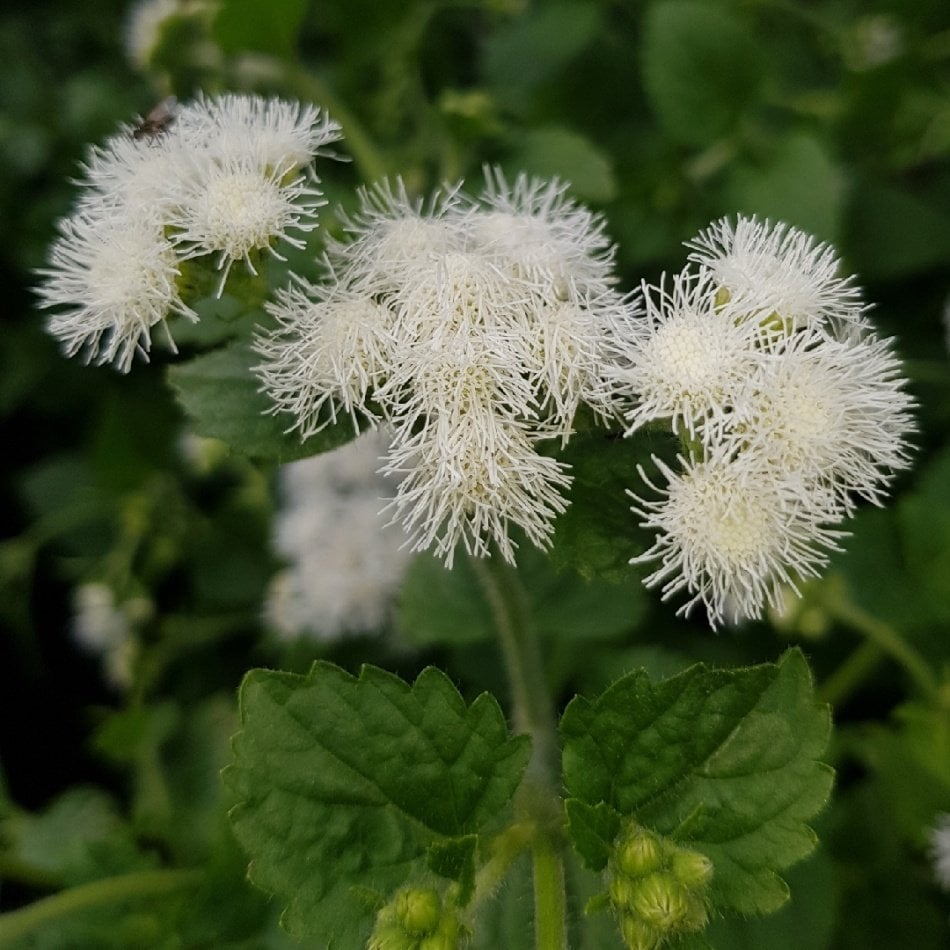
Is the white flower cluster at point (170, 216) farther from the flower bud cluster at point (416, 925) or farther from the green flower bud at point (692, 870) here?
the green flower bud at point (692, 870)

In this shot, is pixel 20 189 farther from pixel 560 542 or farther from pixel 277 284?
pixel 560 542

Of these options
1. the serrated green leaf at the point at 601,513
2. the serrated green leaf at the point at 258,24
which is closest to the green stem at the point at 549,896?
the serrated green leaf at the point at 601,513

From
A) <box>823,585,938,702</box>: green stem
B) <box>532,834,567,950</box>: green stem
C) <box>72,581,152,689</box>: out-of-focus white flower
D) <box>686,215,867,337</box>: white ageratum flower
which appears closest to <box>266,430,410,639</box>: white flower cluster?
<box>72,581,152,689</box>: out-of-focus white flower

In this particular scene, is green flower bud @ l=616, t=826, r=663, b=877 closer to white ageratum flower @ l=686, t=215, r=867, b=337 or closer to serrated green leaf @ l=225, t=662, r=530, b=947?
serrated green leaf @ l=225, t=662, r=530, b=947

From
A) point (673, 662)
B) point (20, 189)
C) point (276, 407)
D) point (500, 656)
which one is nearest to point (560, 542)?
point (276, 407)

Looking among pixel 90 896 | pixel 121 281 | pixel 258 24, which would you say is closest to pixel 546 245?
pixel 121 281
